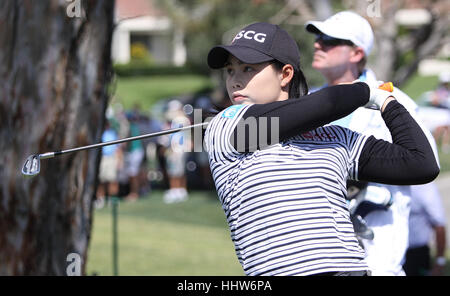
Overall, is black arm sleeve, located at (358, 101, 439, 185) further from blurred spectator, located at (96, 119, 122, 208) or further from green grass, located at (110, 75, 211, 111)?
green grass, located at (110, 75, 211, 111)

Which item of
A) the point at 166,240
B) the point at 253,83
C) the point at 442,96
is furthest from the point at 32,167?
the point at 442,96

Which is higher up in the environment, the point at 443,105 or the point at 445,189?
the point at 443,105

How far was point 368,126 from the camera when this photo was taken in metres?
3.79

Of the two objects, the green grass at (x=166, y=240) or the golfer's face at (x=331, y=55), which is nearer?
the golfer's face at (x=331, y=55)

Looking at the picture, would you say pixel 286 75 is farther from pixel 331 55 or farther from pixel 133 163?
pixel 133 163

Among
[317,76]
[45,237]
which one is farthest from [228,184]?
[317,76]

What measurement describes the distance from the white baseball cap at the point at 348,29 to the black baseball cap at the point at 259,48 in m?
1.37

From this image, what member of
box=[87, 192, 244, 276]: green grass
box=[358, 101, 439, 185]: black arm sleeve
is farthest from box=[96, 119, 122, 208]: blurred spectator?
box=[358, 101, 439, 185]: black arm sleeve

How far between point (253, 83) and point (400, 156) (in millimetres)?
570

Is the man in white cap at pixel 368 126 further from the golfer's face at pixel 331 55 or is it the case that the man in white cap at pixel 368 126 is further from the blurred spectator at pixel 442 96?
the blurred spectator at pixel 442 96

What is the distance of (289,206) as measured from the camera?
254 centimetres

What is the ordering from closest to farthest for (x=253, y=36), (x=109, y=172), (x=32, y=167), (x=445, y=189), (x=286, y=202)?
(x=286, y=202)
(x=253, y=36)
(x=32, y=167)
(x=445, y=189)
(x=109, y=172)

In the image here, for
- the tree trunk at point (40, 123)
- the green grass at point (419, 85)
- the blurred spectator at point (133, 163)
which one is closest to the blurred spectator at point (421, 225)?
the tree trunk at point (40, 123)

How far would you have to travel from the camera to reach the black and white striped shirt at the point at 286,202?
2545 millimetres
